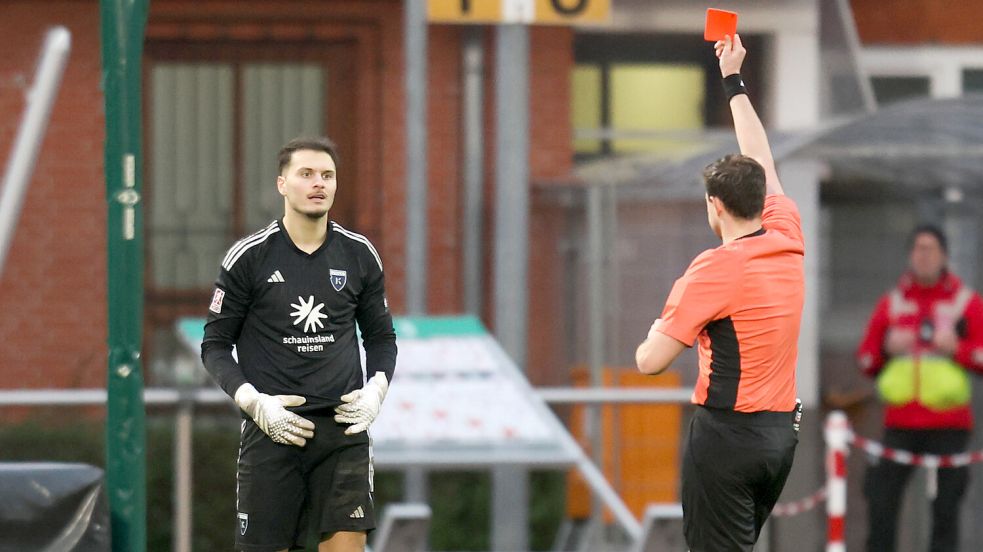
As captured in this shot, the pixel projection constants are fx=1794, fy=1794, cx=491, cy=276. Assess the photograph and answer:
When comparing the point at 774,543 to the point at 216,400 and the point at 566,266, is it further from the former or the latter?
the point at 216,400

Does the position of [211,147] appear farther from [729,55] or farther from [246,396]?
[246,396]

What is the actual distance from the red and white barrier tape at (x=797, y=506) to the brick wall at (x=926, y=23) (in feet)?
10.4

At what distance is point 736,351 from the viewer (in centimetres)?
523

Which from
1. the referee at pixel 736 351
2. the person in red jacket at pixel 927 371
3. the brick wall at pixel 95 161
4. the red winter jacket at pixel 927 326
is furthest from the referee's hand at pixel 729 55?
the brick wall at pixel 95 161

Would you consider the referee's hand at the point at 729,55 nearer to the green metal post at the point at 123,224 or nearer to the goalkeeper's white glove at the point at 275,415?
the goalkeeper's white glove at the point at 275,415

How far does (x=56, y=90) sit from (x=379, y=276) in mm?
6282

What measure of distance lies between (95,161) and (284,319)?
6354 mm

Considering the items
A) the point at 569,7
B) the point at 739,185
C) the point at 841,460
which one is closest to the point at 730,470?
the point at 739,185

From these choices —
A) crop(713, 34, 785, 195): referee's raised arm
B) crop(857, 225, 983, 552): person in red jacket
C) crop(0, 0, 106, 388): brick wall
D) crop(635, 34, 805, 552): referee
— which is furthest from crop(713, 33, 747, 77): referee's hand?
crop(0, 0, 106, 388): brick wall

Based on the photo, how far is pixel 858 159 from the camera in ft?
30.5

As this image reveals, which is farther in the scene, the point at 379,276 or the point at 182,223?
the point at 182,223

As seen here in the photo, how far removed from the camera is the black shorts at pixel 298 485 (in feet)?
17.6

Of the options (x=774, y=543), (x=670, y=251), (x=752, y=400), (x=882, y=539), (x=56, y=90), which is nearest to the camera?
(x=752, y=400)

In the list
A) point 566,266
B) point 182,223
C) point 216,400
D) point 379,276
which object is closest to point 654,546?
point 216,400
